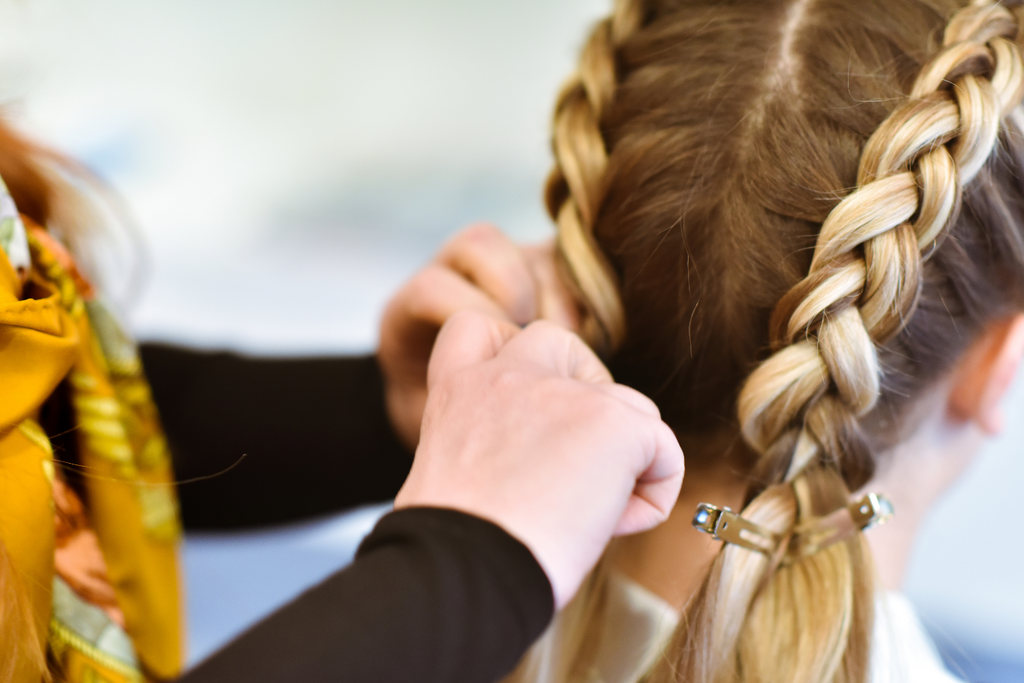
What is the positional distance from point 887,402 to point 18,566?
0.58 meters

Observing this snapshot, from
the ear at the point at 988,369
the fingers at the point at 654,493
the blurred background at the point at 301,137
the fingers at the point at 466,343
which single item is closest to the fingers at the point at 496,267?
the fingers at the point at 466,343

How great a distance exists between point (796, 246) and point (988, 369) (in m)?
0.23

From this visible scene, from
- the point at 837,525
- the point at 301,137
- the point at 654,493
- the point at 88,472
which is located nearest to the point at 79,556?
the point at 88,472

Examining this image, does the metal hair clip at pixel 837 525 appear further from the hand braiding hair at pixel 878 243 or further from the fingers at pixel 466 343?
the fingers at pixel 466 343

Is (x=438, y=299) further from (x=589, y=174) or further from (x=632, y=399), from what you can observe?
(x=632, y=399)

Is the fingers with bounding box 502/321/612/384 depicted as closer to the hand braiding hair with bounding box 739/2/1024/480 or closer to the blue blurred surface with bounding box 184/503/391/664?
the hand braiding hair with bounding box 739/2/1024/480

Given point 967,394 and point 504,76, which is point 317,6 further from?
point 967,394

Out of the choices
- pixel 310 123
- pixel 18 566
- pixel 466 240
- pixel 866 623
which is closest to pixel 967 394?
pixel 866 623

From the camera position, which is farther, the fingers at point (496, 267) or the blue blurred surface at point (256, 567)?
the blue blurred surface at point (256, 567)

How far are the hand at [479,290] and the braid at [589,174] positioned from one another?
0.04 metres

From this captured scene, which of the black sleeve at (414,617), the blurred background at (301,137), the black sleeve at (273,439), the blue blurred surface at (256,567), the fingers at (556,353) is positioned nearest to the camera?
the black sleeve at (414,617)

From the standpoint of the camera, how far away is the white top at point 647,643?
1.60 feet

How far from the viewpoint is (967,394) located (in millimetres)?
578

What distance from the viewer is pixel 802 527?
0.46 metres
